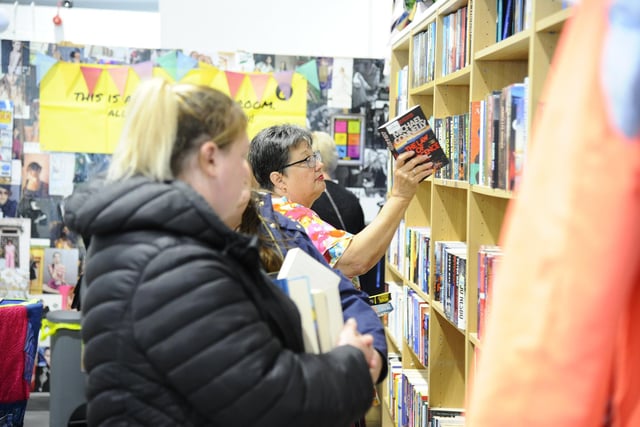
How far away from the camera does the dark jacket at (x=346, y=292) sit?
1742 mm

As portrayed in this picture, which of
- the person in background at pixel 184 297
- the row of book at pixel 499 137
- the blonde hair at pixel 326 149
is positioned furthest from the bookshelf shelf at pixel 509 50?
the blonde hair at pixel 326 149

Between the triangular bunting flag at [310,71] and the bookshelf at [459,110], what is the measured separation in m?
0.99

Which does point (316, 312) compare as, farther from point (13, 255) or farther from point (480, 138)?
point (13, 255)

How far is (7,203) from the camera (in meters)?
4.91

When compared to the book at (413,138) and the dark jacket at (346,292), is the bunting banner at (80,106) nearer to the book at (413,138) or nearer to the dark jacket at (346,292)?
the book at (413,138)

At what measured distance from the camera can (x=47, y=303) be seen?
4.93 metres

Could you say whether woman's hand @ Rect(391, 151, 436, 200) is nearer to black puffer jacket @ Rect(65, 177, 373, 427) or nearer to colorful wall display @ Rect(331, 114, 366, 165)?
black puffer jacket @ Rect(65, 177, 373, 427)

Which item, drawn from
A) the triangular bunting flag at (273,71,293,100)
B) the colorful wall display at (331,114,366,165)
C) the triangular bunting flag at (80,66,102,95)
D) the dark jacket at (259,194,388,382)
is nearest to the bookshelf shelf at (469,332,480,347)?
the dark jacket at (259,194,388,382)

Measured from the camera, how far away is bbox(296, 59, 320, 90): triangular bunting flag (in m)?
5.07

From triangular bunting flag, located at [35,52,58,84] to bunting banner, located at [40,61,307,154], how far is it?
0.01m

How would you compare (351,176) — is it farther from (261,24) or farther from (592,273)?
(592,273)

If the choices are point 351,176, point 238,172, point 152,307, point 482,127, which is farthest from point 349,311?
point 351,176

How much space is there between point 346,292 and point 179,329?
2.41ft

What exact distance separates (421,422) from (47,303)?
2773mm
